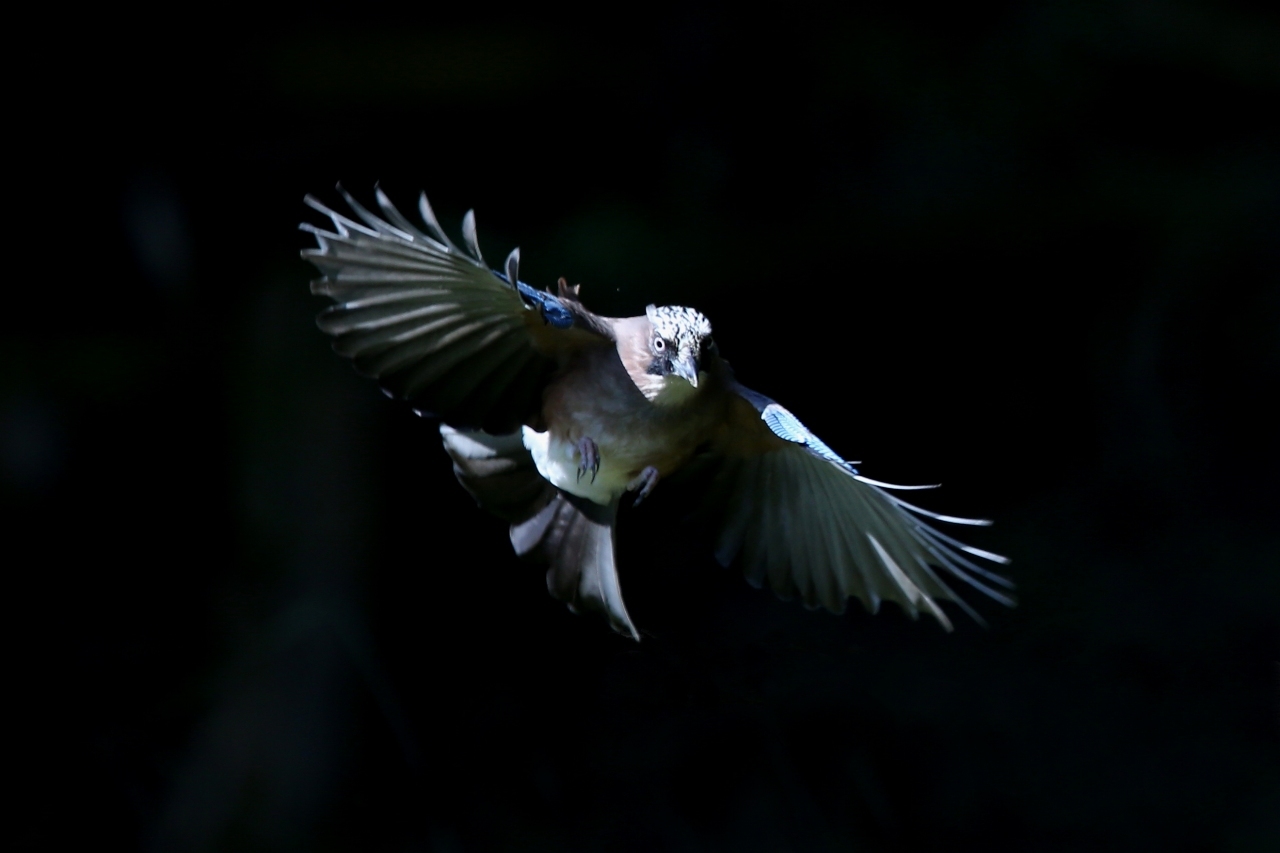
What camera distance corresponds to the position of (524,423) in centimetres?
168

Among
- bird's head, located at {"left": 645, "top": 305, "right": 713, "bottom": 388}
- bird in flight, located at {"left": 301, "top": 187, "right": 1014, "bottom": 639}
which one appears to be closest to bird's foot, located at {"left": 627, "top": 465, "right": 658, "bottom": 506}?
bird in flight, located at {"left": 301, "top": 187, "right": 1014, "bottom": 639}

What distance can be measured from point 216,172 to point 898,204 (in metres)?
1.28

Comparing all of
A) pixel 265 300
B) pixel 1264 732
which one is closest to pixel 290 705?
pixel 265 300

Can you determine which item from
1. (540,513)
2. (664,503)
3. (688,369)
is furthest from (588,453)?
(664,503)

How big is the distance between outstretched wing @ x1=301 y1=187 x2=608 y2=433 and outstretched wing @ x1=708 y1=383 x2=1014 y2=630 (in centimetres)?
A: 30

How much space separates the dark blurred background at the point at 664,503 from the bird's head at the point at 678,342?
41.5 inches

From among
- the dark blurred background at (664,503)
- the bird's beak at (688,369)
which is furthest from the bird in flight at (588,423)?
the dark blurred background at (664,503)

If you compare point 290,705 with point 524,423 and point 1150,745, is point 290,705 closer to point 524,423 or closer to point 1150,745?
point 524,423

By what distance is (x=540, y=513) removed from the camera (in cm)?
194

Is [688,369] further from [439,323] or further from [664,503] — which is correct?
[664,503]

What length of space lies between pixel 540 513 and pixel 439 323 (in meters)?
0.46

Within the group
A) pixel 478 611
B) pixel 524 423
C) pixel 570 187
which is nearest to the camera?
pixel 524 423

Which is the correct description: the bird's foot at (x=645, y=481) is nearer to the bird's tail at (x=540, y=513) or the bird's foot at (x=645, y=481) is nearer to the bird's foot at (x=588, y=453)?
the bird's foot at (x=588, y=453)

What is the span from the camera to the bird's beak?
1.50 meters
